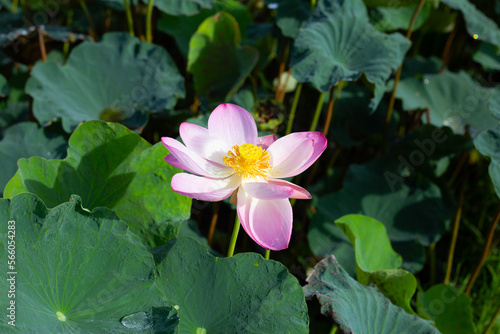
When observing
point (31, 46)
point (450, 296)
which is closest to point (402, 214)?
point (450, 296)

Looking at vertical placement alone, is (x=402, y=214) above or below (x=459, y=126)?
below

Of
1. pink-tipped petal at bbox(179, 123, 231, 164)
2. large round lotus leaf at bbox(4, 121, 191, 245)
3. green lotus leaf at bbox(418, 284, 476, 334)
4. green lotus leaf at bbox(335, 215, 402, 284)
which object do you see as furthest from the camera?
green lotus leaf at bbox(418, 284, 476, 334)

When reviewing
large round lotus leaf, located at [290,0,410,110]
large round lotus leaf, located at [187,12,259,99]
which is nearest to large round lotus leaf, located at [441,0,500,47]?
large round lotus leaf, located at [290,0,410,110]

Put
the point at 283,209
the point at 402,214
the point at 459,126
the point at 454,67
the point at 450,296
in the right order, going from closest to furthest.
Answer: the point at 283,209
the point at 450,296
the point at 402,214
the point at 459,126
the point at 454,67

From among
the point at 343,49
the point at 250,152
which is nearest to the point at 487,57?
the point at 343,49

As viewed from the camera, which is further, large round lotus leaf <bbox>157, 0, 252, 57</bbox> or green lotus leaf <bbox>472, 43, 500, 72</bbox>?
green lotus leaf <bbox>472, 43, 500, 72</bbox>

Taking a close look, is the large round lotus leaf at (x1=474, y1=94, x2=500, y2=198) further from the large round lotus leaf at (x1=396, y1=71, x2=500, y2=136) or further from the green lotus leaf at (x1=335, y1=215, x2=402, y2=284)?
the large round lotus leaf at (x1=396, y1=71, x2=500, y2=136)

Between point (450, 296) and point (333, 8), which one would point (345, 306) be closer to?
point (450, 296)
